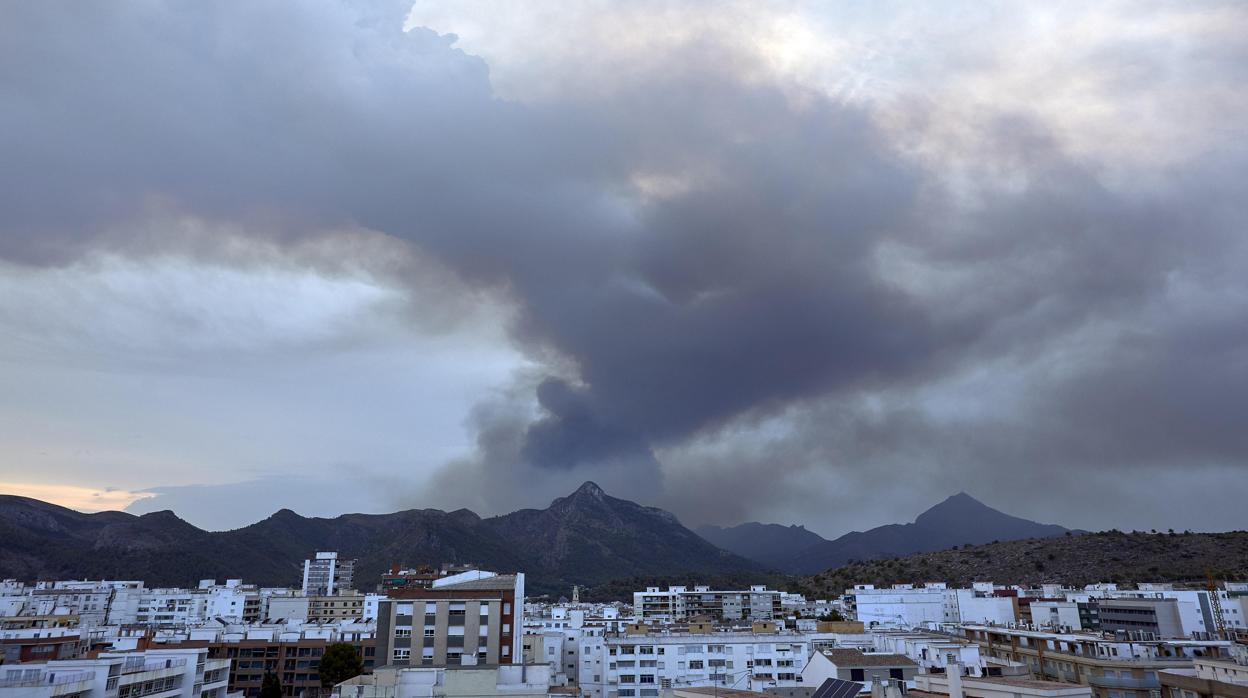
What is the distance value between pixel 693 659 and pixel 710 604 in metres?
94.9

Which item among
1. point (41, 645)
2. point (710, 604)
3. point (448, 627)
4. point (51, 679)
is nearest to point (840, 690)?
point (51, 679)

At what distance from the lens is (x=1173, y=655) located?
6688cm

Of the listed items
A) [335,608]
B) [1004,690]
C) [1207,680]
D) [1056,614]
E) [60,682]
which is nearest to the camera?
[1004,690]

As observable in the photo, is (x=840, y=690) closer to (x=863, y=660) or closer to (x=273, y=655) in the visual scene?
(x=863, y=660)

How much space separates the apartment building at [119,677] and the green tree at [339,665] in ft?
77.5

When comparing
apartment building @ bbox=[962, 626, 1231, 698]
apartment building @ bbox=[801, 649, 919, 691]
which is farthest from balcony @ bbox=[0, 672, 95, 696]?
apartment building @ bbox=[962, 626, 1231, 698]

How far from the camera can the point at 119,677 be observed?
180 ft

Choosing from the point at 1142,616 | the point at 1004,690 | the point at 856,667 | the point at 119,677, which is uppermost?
the point at 1142,616

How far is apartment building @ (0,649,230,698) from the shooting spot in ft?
161

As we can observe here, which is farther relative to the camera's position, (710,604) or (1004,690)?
(710,604)

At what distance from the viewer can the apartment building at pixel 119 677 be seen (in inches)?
1935

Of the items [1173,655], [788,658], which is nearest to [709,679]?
[788,658]

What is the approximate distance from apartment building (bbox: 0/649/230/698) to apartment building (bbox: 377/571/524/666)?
16.5 metres

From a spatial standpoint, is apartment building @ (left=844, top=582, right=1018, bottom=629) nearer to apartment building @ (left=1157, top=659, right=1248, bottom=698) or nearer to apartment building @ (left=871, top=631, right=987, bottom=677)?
apartment building @ (left=871, top=631, right=987, bottom=677)
